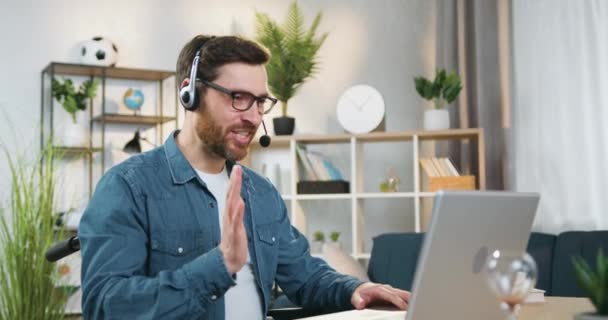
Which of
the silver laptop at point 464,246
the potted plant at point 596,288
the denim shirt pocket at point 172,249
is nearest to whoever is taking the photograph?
the potted plant at point 596,288

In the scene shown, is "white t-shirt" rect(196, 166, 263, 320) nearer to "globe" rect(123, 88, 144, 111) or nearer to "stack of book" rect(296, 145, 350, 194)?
"stack of book" rect(296, 145, 350, 194)

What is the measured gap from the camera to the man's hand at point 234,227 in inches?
60.0

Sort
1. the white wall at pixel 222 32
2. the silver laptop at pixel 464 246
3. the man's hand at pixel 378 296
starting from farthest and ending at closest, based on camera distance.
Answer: the white wall at pixel 222 32 → the man's hand at pixel 378 296 → the silver laptop at pixel 464 246

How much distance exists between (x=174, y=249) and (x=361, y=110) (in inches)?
119

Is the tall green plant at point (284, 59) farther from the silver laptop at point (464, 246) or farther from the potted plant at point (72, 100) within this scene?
the silver laptop at point (464, 246)

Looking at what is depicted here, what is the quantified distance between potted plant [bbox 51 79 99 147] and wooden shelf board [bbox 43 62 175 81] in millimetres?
81

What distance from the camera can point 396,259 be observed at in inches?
155

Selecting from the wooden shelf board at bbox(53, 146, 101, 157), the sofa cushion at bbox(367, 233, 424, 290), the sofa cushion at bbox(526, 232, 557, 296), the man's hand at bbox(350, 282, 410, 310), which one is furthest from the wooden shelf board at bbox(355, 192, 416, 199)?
the man's hand at bbox(350, 282, 410, 310)

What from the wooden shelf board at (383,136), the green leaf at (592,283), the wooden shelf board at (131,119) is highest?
the wooden shelf board at (131,119)

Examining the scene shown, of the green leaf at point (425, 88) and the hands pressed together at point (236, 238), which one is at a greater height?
the green leaf at point (425, 88)

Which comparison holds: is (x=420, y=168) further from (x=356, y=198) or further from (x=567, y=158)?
(x=567, y=158)

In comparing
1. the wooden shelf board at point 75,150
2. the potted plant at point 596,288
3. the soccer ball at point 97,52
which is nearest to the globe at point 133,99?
the soccer ball at point 97,52

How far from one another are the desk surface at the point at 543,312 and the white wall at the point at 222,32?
11.4 ft

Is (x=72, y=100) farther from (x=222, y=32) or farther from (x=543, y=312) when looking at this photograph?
(x=543, y=312)
